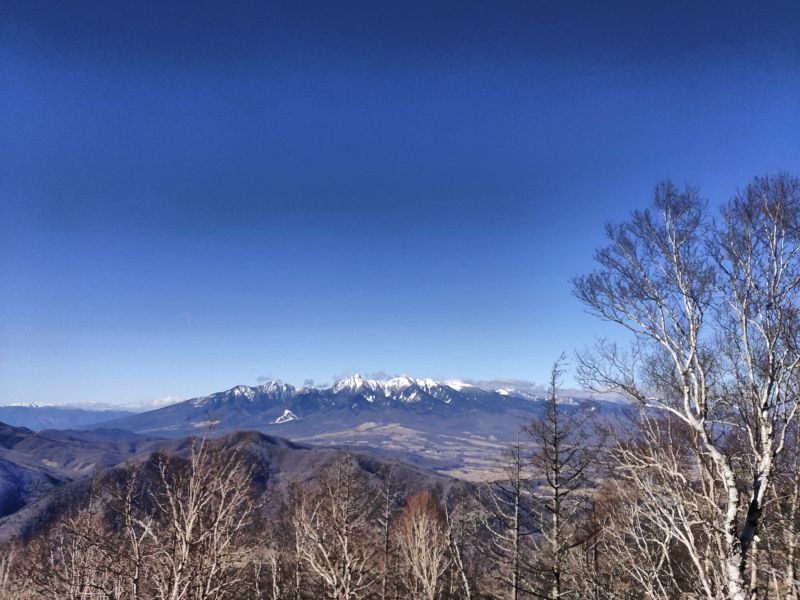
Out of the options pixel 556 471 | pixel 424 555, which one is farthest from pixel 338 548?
pixel 556 471

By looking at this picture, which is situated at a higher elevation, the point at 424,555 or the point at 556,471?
the point at 556,471

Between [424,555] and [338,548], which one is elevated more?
[424,555]

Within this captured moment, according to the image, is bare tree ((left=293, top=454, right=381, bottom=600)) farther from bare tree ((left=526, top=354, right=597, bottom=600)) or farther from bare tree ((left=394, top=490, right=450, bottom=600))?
bare tree ((left=526, top=354, right=597, bottom=600))

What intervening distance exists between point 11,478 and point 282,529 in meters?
102

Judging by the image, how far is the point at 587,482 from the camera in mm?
13992

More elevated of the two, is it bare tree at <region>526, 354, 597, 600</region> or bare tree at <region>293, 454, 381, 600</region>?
bare tree at <region>526, 354, 597, 600</region>

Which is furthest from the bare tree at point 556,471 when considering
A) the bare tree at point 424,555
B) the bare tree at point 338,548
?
the bare tree at point 338,548

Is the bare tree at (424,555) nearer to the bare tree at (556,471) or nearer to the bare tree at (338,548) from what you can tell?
the bare tree at (338,548)

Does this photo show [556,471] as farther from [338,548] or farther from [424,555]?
[338,548]

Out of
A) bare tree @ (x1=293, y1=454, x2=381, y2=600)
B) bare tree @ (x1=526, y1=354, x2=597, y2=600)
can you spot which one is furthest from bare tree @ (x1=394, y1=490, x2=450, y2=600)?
bare tree @ (x1=526, y1=354, x2=597, y2=600)

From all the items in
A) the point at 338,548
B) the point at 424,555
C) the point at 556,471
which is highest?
the point at 556,471

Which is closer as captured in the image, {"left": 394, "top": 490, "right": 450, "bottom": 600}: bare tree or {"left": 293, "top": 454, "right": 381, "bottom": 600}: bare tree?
{"left": 293, "top": 454, "right": 381, "bottom": 600}: bare tree

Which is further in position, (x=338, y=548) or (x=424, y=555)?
(x=338, y=548)

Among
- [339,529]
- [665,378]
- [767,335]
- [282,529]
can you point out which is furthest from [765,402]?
[282,529]
